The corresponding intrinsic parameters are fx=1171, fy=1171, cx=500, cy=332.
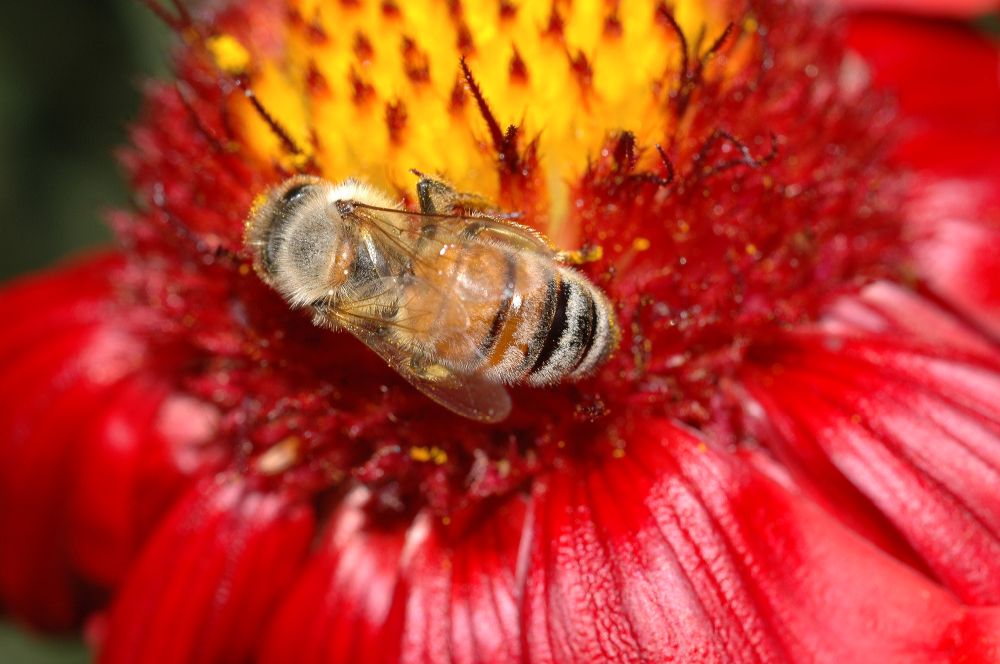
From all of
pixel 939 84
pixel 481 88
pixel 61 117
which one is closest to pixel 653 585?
pixel 481 88

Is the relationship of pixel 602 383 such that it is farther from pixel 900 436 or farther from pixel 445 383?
pixel 900 436

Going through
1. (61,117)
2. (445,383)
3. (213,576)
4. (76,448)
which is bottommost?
(445,383)

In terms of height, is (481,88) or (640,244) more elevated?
(481,88)

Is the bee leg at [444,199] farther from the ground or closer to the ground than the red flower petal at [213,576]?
farther from the ground

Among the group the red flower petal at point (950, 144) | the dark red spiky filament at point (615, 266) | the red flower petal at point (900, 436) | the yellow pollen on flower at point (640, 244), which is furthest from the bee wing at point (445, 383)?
the red flower petal at point (950, 144)

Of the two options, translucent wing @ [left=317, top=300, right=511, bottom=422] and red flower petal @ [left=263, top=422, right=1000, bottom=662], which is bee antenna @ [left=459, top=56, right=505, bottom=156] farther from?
red flower petal @ [left=263, top=422, right=1000, bottom=662]

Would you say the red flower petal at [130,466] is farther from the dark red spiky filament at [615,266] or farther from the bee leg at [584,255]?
the bee leg at [584,255]
